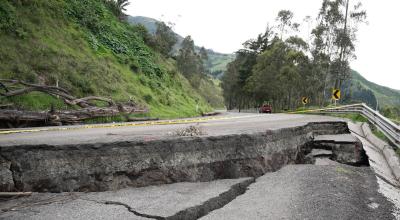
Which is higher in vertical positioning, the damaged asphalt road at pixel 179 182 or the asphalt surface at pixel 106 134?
the asphalt surface at pixel 106 134

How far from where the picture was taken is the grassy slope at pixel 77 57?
660 inches

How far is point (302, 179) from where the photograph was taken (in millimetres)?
7059

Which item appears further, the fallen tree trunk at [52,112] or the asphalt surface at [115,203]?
the fallen tree trunk at [52,112]

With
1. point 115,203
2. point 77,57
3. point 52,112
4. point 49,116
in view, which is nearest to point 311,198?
point 115,203

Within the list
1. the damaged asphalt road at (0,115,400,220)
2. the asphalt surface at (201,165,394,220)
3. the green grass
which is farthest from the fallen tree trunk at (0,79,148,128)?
the green grass

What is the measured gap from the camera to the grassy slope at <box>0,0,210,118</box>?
660 inches

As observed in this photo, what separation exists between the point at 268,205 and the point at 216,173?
5.79 feet

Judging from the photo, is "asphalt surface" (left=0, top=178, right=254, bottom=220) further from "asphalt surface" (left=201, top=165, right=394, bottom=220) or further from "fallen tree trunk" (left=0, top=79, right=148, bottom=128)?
"fallen tree trunk" (left=0, top=79, right=148, bottom=128)

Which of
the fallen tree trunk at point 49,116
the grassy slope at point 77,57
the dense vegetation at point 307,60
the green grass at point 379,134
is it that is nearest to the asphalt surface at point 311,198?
the green grass at point 379,134

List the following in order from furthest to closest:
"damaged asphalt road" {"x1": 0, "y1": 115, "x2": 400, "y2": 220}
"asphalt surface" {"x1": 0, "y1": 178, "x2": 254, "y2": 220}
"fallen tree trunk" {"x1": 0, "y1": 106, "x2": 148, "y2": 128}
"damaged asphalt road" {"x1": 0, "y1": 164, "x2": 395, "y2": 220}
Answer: "fallen tree trunk" {"x1": 0, "y1": 106, "x2": 148, "y2": 128} → "damaged asphalt road" {"x1": 0, "y1": 115, "x2": 400, "y2": 220} → "damaged asphalt road" {"x1": 0, "y1": 164, "x2": 395, "y2": 220} → "asphalt surface" {"x1": 0, "y1": 178, "x2": 254, "y2": 220}

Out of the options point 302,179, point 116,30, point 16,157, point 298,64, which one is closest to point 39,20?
point 116,30

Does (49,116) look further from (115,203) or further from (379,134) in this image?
(379,134)

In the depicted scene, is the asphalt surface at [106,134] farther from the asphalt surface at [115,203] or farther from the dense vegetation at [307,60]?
the dense vegetation at [307,60]

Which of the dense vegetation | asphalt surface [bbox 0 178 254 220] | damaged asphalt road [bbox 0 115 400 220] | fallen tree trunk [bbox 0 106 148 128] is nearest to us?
asphalt surface [bbox 0 178 254 220]
